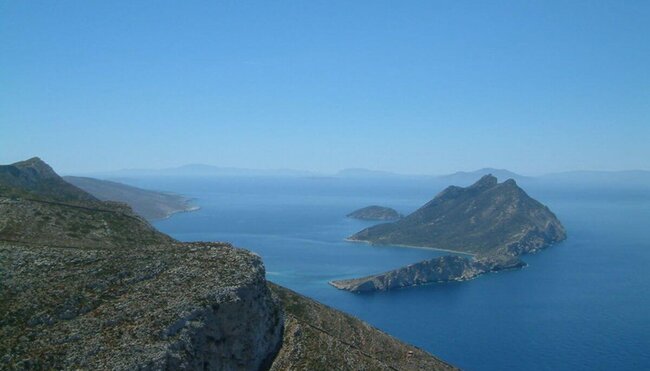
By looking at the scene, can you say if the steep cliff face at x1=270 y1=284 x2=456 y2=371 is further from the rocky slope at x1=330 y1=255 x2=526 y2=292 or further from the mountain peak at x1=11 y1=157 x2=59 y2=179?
the rocky slope at x1=330 y1=255 x2=526 y2=292

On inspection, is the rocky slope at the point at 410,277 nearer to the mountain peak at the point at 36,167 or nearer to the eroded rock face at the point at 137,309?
the mountain peak at the point at 36,167

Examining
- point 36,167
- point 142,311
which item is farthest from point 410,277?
point 142,311

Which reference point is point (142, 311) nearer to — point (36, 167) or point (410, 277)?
point (36, 167)

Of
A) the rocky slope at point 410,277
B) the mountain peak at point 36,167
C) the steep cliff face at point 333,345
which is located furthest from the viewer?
the rocky slope at point 410,277

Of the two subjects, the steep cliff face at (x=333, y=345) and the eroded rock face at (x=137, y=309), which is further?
the steep cliff face at (x=333, y=345)

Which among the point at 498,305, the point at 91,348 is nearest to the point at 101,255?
the point at 91,348

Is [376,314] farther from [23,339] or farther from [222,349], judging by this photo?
[23,339]

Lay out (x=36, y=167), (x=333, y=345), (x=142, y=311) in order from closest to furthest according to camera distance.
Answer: (x=142, y=311) < (x=333, y=345) < (x=36, y=167)

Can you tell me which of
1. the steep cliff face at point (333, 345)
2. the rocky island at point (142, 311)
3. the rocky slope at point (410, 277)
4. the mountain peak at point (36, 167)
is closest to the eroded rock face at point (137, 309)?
the rocky island at point (142, 311)
